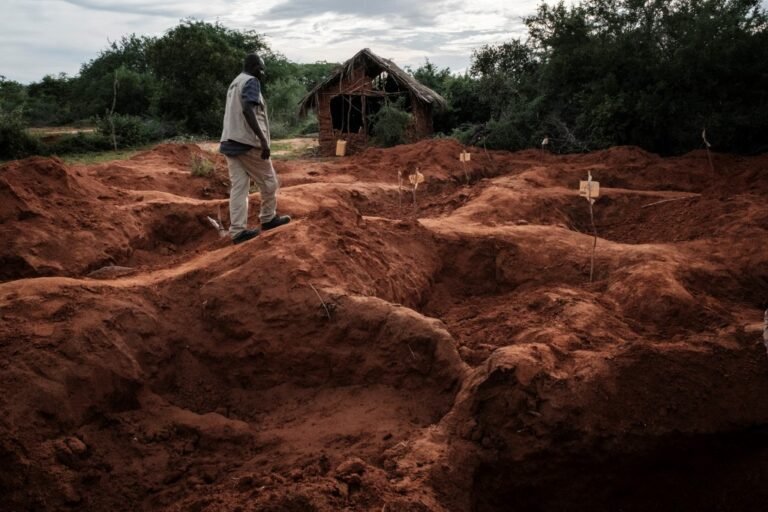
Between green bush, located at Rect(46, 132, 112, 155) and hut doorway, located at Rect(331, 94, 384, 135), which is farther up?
hut doorway, located at Rect(331, 94, 384, 135)

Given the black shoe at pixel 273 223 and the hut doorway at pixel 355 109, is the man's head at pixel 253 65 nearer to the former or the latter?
the black shoe at pixel 273 223

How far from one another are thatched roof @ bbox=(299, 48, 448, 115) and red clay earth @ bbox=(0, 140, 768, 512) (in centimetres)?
1092

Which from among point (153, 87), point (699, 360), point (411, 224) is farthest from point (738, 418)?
point (153, 87)

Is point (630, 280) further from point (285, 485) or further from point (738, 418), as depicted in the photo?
point (285, 485)

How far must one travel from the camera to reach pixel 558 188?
933 cm

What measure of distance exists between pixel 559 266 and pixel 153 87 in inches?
760

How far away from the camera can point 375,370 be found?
14.3ft

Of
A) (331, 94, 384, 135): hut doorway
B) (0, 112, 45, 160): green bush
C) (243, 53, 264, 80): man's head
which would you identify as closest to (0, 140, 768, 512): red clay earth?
(243, 53, 264, 80): man's head

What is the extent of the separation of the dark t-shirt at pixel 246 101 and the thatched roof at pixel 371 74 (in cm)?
1134

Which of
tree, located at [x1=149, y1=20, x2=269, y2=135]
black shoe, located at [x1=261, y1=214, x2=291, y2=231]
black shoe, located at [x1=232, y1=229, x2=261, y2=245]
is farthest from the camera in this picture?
tree, located at [x1=149, y1=20, x2=269, y2=135]

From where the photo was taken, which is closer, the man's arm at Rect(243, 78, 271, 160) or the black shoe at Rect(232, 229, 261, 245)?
the man's arm at Rect(243, 78, 271, 160)

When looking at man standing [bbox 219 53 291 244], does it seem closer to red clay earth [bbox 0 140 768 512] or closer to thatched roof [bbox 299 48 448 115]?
red clay earth [bbox 0 140 768 512]

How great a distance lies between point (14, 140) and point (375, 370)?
44.7 feet

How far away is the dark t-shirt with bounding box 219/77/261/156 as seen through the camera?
561 centimetres
